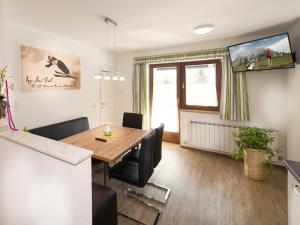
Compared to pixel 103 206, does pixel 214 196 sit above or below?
below

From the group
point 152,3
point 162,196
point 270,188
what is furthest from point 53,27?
point 270,188

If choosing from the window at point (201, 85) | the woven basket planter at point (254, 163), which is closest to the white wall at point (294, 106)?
the woven basket planter at point (254, 163)

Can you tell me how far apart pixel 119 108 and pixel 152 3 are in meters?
3.14

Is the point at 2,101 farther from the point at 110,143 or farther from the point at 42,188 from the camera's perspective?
the point at 110,143

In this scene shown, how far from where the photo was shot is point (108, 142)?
2215 mm

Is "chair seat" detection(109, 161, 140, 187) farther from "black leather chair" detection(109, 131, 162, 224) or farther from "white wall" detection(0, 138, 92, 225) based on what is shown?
"white wall" detection(0, 138, 92, 225)

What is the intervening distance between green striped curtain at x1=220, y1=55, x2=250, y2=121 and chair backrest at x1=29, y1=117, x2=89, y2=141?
113 inches

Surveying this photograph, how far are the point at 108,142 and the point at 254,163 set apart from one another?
225cm

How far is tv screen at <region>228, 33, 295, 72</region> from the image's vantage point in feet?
7.94

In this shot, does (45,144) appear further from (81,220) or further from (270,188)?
(270,188)

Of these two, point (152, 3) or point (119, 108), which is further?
point (119, 108)

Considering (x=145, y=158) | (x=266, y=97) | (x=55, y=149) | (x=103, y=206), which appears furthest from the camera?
(x=266, y=97)

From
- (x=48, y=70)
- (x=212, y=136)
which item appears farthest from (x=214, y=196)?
(x=48, y=70)

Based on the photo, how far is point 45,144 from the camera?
114cm
